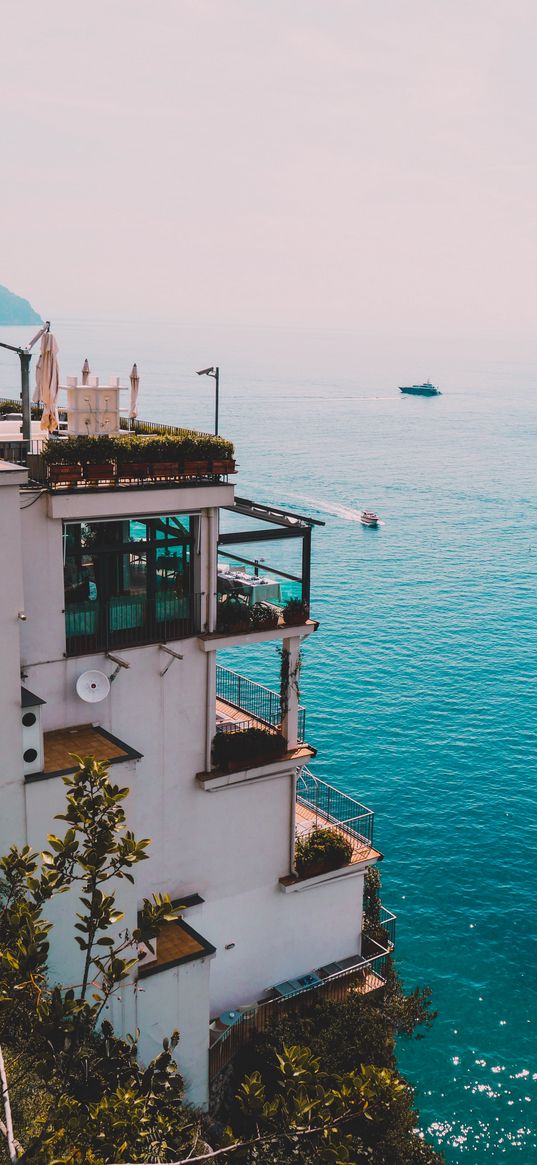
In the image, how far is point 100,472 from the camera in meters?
20.9

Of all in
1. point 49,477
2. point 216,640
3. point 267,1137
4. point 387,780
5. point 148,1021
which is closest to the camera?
point 267,1137

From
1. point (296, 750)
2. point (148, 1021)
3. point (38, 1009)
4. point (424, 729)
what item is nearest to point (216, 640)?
point (296, 750)

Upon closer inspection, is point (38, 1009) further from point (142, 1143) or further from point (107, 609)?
point (107, 609)

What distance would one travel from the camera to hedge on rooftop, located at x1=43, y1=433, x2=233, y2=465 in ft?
67.1

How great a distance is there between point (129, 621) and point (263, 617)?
338 cm

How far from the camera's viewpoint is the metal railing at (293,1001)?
24.0 m

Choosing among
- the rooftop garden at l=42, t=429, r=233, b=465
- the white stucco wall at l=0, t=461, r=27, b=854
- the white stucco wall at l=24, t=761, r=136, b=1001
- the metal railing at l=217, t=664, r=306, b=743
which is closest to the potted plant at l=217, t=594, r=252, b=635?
the metal railing at l=217, t=664, r=306, b=743

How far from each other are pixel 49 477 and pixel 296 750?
9.65 metres

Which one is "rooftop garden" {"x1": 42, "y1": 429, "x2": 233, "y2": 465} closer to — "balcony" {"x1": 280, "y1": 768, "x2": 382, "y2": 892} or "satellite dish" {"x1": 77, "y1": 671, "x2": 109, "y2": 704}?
"satellite dish" {"x1": 77, "y1": 671, "x2": 109, "y2": 704}

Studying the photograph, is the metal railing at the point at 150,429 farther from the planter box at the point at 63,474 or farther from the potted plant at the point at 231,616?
the potted plant at the point at 231,616

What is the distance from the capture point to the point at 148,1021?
21.6 meters

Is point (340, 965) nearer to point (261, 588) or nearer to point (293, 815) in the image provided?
point (293, 815)

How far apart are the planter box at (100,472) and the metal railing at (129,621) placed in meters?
2.72

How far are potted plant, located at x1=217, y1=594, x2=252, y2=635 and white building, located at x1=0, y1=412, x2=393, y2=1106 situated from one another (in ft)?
0.29
